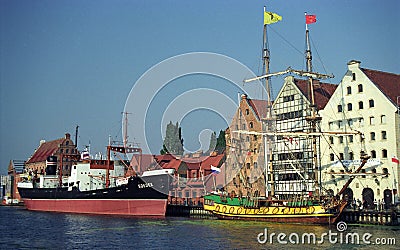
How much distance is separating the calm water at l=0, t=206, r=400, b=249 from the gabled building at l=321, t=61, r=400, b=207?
10260 mm

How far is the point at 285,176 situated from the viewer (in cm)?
6988

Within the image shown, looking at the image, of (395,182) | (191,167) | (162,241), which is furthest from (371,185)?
(191,167)

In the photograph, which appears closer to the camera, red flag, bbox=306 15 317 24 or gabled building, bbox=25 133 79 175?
red flag, bbox=306 15 317 24

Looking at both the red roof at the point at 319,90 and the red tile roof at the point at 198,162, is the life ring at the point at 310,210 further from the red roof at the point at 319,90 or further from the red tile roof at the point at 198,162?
the red tile roof at the point at 198,162

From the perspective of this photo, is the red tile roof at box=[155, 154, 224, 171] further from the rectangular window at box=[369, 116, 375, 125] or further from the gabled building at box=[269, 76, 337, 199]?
the rectangular window at box=[369, 116, 375, 125]

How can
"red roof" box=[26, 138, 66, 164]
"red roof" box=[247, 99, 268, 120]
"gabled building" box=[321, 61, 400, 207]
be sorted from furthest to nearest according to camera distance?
"red roof" box=[26, 138, 66, 164]
"red roof" box=[247, 99, 268, 120]
"gabled building" box=[321, 61, 400, 207]

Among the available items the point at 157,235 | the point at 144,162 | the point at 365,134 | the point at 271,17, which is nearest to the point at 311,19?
the point at 271,17

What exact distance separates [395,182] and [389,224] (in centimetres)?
843

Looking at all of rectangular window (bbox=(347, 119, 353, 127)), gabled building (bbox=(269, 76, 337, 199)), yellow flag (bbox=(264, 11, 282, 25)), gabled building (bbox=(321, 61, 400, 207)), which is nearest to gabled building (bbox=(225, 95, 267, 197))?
gabled building (bbox=(269, 76, 337, 199))

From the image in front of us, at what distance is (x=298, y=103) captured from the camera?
69.9 meters

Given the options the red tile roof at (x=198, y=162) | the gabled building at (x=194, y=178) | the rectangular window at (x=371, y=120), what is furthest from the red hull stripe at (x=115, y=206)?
the rectangular window at (x=371, y=120)

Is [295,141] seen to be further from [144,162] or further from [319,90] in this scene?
[144,162]

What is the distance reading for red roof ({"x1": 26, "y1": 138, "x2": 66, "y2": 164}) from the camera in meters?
125

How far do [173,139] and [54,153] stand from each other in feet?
106
